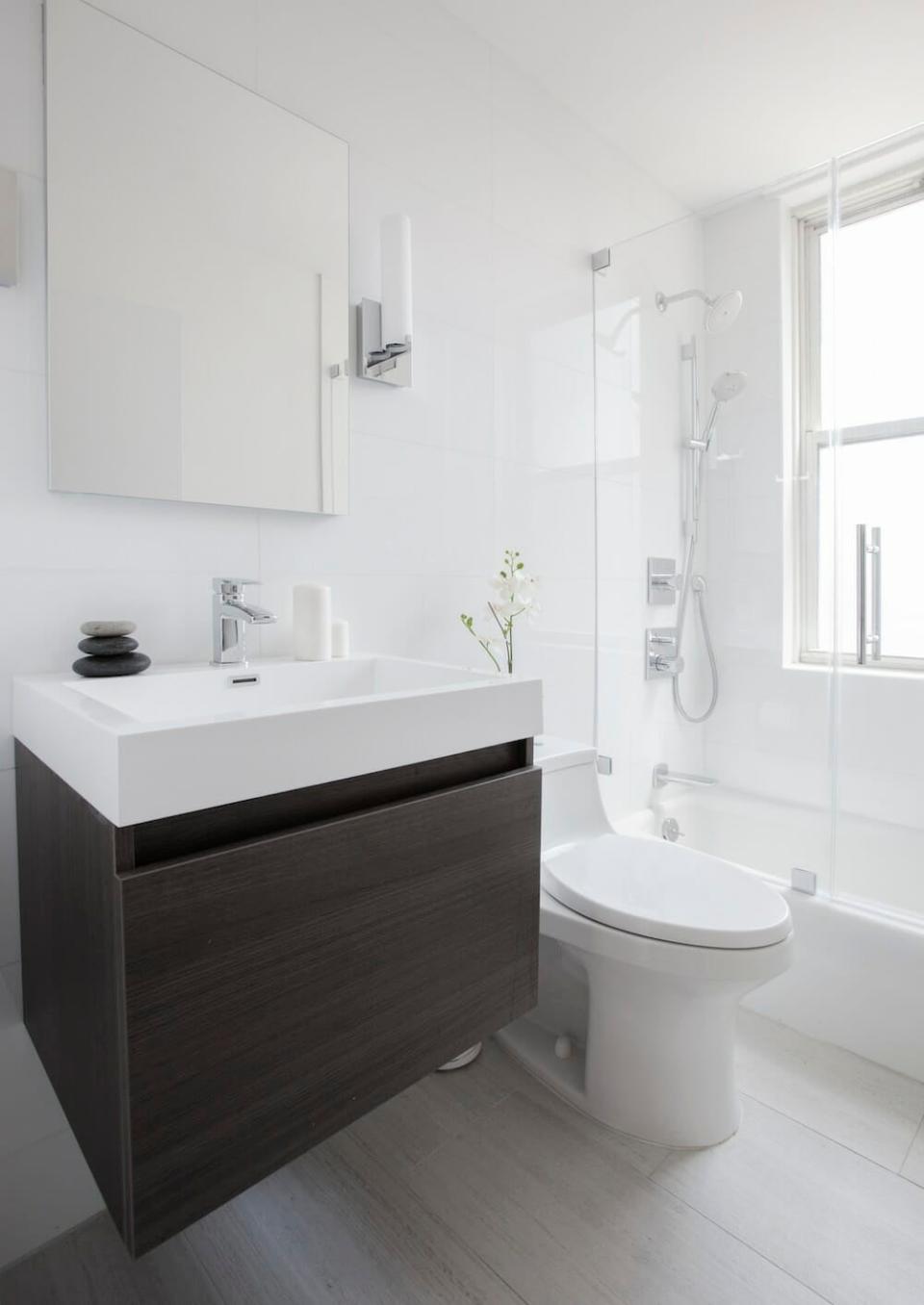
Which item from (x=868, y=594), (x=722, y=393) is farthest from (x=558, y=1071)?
(x=722, y=393)

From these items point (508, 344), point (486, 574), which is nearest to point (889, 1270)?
point (486, 574)

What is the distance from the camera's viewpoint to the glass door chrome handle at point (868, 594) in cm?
180

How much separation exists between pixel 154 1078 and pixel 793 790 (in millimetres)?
1648

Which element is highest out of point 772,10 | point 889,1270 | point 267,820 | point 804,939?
point 772,10

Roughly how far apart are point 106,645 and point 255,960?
57cm

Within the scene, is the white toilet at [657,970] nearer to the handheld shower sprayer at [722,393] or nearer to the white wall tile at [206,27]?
the handheld shower sprayer at [722,393]

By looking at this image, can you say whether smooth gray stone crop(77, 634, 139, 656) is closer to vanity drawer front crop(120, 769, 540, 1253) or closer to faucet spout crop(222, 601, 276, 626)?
faucet spout crop(222, 601, 276, 626)

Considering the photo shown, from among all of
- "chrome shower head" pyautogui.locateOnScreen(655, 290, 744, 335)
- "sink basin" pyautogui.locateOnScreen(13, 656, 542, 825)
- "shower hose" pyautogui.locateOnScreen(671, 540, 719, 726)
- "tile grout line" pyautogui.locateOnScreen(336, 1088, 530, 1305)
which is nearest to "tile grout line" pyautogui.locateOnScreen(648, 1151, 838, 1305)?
"tile grout line" pyautogui.locateOnScreen(336, 1088, 530, 1305)

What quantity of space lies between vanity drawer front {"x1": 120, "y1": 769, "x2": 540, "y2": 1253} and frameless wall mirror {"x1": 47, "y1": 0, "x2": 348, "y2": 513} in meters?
0.74

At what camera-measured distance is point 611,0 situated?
167 centimetres

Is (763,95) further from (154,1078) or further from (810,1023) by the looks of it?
(154,1078)

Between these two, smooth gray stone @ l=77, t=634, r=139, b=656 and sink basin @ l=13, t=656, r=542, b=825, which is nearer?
sink basin @ l=13, t=656, r=542, b=825

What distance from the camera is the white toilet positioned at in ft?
4.04

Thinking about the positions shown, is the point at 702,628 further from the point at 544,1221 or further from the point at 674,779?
the point at 544,1221
